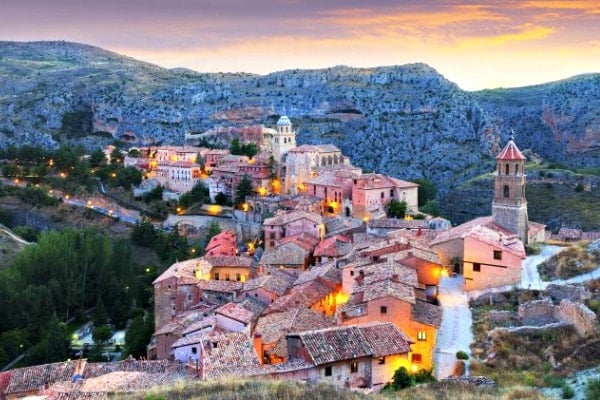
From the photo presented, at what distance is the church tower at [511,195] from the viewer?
2845 cm

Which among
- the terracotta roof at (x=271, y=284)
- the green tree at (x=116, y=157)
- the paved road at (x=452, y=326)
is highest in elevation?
the green tree at (x=116, y=157)

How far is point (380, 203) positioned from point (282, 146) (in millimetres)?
15202

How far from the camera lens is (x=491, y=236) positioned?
2478 centimetres

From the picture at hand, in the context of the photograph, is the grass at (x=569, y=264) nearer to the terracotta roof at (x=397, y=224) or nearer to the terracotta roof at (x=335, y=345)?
the terracotta roof at (x=335, y=345)

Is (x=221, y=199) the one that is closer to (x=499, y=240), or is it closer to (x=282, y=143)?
(x=282, y=143)

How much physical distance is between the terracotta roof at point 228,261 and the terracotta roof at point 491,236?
12.5m

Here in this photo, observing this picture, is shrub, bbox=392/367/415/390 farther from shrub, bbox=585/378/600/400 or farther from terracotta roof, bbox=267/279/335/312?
terracotta roof, bbox=267/279/335/312

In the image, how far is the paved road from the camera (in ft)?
59.3

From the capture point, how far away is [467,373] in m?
17.1

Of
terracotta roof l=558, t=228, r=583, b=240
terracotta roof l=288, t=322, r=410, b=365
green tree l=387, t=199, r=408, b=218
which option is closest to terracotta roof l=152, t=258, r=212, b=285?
green tree l=387, t=199, r=408, b=218

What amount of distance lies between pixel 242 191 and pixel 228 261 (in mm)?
17648

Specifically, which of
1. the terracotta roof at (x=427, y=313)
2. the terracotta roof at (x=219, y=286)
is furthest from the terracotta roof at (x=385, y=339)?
the terracotta roof at (x=219, y=286)

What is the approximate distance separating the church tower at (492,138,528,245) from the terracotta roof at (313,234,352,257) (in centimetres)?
887

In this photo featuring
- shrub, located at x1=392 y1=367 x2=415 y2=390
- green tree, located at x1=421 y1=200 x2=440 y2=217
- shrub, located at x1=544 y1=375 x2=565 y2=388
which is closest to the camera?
shrub, located at x1=544 y1=375 x2=565 y2=388
